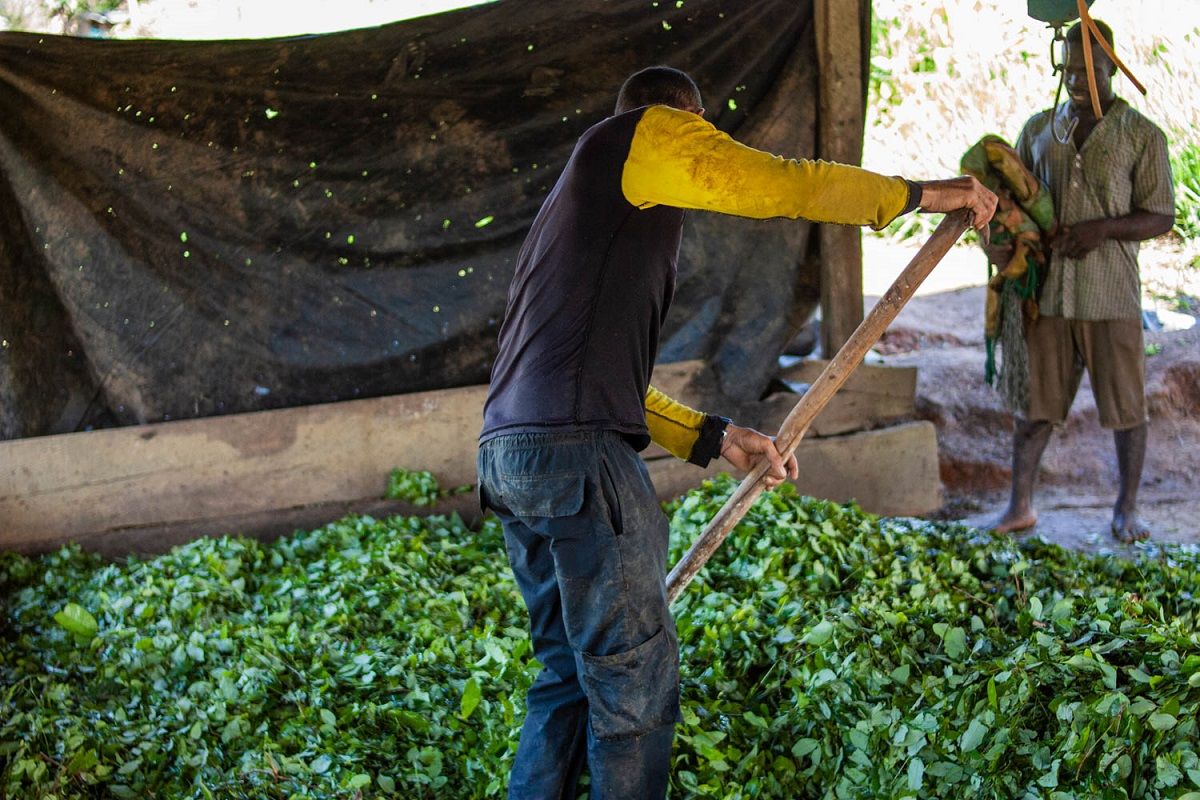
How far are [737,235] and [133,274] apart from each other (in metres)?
2.71

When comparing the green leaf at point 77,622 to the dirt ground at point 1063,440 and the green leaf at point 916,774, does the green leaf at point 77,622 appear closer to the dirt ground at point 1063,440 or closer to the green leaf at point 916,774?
the green leaf at point 916,774

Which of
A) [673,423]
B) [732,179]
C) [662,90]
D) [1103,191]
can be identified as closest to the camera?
[732,179]

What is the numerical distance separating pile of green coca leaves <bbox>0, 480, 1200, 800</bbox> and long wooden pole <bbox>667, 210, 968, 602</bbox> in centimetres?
49

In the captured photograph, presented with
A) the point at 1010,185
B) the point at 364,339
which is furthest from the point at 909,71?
the point at 364,339

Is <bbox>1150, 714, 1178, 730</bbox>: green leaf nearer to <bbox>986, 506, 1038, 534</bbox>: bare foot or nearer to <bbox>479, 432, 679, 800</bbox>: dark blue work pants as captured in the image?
<bbox>479, 432, 679, 800</bbox>: dark blue work pants

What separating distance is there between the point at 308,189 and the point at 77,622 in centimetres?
205

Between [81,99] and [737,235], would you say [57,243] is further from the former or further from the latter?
[737,235]

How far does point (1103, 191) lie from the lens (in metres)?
4.88

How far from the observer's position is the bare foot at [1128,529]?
5.06 meters

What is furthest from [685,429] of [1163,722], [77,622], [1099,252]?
[1099,252]

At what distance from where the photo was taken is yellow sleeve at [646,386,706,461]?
9.58ft

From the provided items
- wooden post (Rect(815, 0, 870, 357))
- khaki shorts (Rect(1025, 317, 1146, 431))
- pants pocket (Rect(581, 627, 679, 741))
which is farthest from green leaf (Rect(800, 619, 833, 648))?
khaki shorts (Rect(1025, 317, 1146, 431))

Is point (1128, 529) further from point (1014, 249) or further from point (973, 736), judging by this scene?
point (973, 736)

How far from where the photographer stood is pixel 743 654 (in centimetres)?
330
